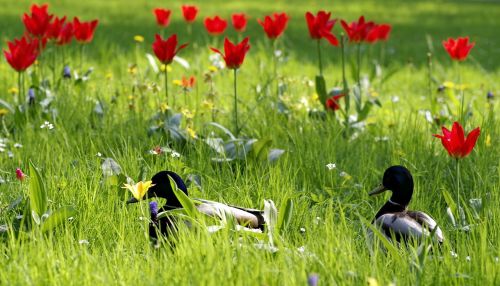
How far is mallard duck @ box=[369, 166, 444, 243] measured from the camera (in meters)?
2.98

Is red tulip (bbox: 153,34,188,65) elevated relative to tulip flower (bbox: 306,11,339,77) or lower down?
lower down

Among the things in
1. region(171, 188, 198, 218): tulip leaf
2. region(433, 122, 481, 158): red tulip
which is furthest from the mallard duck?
region(171, 188, 198, 218): tulip leaf

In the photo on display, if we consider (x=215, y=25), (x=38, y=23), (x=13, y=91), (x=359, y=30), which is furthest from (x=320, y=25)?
(x=13, y=91)

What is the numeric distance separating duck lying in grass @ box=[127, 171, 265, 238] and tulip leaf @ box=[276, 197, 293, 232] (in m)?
0.08

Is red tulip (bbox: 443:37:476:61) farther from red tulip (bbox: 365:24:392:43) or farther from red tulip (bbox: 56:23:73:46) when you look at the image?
red tulip (bbox: 56:23:73:46)

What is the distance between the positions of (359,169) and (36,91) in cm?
204

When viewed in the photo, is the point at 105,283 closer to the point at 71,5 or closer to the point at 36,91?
the point at 36,91

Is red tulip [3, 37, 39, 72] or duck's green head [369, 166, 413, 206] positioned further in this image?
red tulip [3, 37, 39, 72]

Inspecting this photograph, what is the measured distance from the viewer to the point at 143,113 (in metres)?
5.02

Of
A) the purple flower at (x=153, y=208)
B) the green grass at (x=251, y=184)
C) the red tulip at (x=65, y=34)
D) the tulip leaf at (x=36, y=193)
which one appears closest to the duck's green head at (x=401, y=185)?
the green grass at (x=251, y=184)

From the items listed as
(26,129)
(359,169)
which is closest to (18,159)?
(26,129)

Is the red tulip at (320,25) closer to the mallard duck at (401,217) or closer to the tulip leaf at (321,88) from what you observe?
the tulip leaf at (321,88)

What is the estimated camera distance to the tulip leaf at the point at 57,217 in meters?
3.05

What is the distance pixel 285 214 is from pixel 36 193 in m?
0.90
